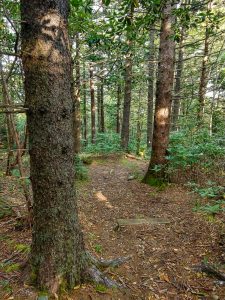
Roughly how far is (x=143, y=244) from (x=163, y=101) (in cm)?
440

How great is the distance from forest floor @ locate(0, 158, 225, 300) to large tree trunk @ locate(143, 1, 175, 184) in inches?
27.0

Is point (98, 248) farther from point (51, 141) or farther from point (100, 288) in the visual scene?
point (51, 141)

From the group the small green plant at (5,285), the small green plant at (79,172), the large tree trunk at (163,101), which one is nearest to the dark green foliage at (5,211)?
the small green plant at (5,285)

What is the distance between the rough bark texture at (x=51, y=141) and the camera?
7.93ft

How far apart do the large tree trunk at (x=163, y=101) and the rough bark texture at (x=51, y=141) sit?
474 cm

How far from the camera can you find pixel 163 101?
7465 mm

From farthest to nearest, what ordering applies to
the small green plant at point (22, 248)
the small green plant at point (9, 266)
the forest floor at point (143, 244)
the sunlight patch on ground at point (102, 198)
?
the sunlight patch on ground at point (102, 198) → the small green plant at point (22, 248) → the forest floor at point (143, 244) → the small green plant at point (9, 266)

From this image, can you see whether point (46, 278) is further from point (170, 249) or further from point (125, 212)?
point (125, 212)

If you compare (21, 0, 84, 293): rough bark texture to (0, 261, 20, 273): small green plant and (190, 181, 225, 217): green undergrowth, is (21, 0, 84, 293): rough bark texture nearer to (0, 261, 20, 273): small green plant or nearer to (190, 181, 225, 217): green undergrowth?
(0, 261, 20, 273): small green plant

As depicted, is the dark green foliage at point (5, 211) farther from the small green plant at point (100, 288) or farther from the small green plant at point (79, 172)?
the small green plant at point (79, 172)

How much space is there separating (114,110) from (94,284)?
2002 cm

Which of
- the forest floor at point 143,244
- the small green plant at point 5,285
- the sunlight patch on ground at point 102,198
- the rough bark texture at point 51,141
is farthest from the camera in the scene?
the sunlight patch on ground at point 102,198

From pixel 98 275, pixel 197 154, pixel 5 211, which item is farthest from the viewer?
pixel 197 154

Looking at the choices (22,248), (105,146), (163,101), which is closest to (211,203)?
(163,101)
